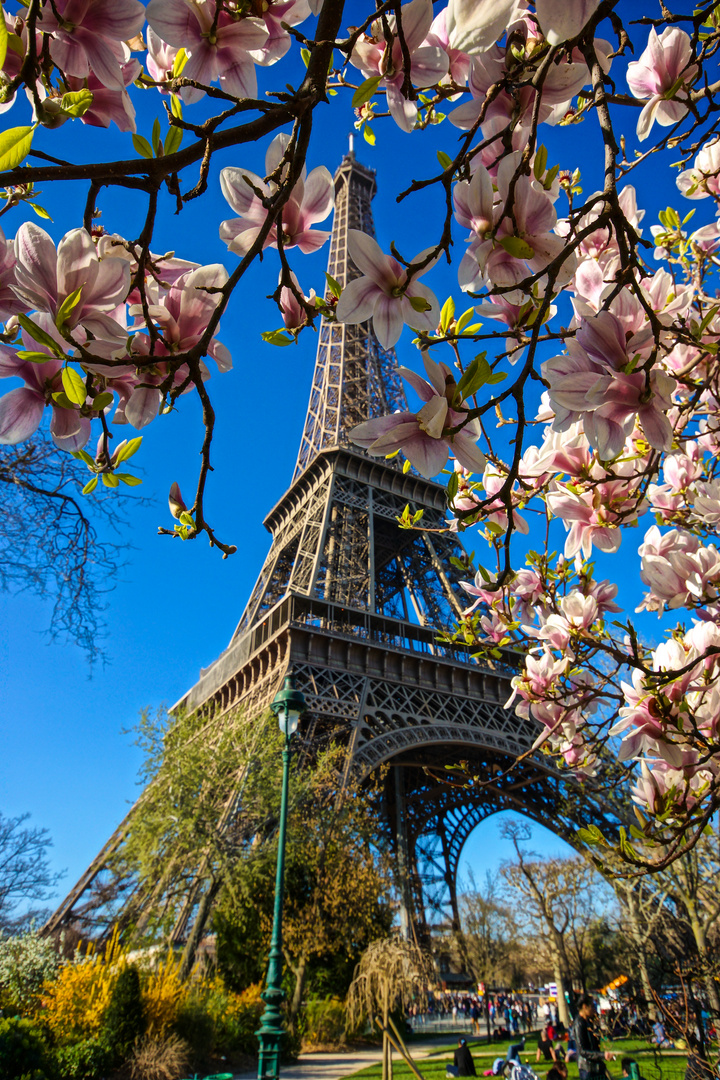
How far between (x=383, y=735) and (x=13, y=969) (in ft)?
29.7

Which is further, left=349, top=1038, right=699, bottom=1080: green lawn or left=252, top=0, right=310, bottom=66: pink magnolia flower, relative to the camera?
left=349, top=1038, right=699, bottom=1080: green lawn

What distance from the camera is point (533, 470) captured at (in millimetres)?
1847

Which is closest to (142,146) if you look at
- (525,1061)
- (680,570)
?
(680,570)

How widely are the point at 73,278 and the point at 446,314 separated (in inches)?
26.4

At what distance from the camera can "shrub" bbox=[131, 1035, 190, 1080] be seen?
28.3ft

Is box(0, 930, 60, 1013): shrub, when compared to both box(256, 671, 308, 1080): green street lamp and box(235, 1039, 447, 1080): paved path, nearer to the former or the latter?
box(235, 1039, 447, 1080): paved path

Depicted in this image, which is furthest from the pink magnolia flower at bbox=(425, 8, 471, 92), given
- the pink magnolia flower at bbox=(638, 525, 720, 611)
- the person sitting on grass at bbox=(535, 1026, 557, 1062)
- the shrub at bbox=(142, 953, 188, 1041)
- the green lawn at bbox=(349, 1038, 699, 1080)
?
the person sitting on grass at bbox=(535, 1026, 557, 1062)

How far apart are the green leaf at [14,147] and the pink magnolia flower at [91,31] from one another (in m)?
0.41

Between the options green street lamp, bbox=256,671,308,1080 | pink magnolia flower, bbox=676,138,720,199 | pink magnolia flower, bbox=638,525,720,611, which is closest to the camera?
pink magnolia flower, bbox=638,525,720,611

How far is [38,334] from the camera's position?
95cm

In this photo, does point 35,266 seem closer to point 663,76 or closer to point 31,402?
point 31,402

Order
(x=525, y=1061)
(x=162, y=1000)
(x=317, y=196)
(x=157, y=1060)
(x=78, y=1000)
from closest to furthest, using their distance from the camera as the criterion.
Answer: (x=317, y=196) < (x=157, y=1060) < (x=78, y=1000) < (x=162, y=1000) < (x=525, y=1061)

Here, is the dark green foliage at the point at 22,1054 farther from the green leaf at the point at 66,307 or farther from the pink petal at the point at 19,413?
the green leaf at the point at 66,307

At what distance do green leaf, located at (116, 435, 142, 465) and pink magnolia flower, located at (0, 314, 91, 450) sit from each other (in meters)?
0.10
